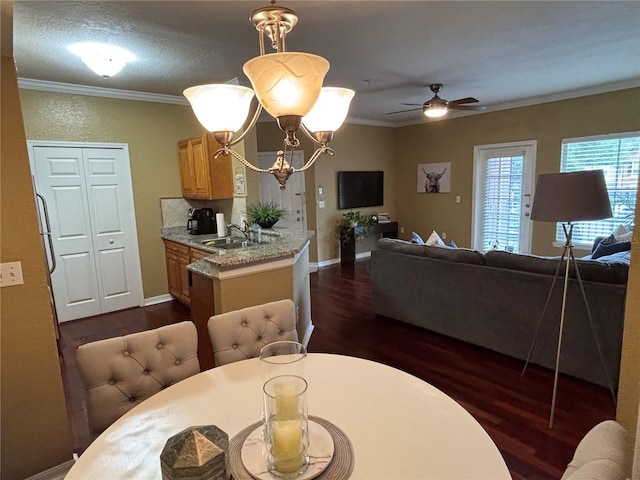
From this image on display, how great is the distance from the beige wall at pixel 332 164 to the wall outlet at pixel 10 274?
15.6ft

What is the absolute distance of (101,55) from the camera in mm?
2934

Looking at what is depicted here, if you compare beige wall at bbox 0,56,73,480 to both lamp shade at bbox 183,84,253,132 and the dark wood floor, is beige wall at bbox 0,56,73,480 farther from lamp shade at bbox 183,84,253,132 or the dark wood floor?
lamp shade at bbox 183,84,253,132

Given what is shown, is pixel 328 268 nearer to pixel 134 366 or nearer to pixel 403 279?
pixel 403 279

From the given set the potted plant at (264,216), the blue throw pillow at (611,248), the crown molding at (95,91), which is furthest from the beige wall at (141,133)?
the blue throw pillow at (611,248)

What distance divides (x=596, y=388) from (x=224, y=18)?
11.9ft

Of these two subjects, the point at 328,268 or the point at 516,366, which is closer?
the point at 516,366

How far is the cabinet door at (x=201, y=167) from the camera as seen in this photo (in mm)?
4189

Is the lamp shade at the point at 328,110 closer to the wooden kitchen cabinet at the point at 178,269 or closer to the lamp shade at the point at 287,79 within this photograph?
the lamp shade at the point at 287,79

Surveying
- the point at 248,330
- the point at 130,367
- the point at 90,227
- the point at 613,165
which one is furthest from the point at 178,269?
the point at 613,165

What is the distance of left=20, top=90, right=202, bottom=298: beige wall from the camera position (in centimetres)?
388

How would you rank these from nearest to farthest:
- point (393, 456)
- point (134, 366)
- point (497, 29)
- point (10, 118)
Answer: point (393, 456) → point (134, 366) → point (10, 118) → point (497, 29)

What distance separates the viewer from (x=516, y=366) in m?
2.94

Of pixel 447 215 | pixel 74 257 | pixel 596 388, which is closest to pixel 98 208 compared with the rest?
pixel 74 257

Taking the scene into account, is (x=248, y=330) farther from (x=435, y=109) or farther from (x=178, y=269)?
(x=435, y=109)
